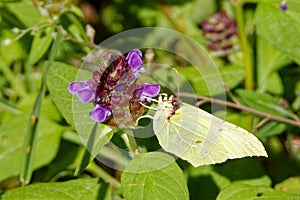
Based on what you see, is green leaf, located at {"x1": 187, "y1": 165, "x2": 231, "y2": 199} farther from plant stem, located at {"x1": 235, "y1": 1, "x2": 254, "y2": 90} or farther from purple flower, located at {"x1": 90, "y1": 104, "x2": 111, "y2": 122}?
purple flower, located at {"x1": 90, "y1": 104, "x2": 111, "y2": 122}

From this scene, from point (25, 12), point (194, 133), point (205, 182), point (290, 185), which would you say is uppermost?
point (25, 12)

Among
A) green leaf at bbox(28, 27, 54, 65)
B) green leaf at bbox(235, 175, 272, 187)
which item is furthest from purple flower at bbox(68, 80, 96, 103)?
green leaf at bbox(235, 175, 272, 187)

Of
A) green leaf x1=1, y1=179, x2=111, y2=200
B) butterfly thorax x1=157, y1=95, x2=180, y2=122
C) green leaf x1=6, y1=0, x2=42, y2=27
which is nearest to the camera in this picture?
butterfly thorax x1=157, y1=95, x2=180, y2=122

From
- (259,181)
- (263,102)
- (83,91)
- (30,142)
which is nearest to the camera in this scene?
(83,91)

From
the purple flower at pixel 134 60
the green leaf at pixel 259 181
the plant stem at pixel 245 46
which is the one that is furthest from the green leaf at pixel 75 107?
the plant stem at pixel 245 46

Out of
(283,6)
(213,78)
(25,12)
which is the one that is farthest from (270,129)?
(25,12)

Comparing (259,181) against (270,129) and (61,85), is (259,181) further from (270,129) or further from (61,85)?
(61,85)
